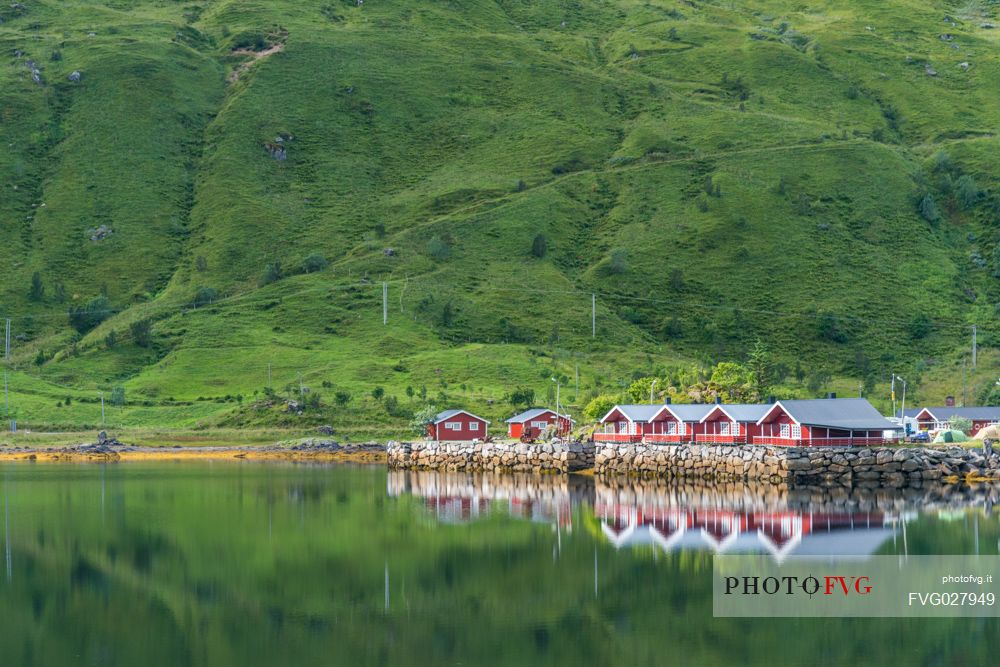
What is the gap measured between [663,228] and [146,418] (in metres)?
93.4

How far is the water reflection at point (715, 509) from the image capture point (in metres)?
48.3

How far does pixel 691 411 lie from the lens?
296ft

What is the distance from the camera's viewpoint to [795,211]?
196 meters

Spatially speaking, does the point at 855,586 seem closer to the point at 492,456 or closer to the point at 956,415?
the point at 492,456

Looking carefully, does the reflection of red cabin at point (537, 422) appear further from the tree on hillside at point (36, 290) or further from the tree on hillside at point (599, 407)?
the tree on hillside at point (36, 290)

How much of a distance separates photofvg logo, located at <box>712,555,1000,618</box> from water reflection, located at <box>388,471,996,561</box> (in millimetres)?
2096

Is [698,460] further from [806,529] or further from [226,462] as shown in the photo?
[226,462]

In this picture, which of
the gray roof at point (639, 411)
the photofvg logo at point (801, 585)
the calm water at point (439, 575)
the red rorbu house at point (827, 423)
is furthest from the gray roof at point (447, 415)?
the photofvg logo at point (801, 585)

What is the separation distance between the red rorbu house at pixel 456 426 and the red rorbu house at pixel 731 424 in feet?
91.0

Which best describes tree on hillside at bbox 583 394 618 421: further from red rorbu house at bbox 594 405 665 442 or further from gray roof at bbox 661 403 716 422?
gray roof at bbox 661 403 716 422

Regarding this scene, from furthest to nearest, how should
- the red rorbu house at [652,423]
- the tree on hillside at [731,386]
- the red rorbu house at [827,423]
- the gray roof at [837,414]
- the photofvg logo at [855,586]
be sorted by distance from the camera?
1. the tree on hillside at [731,386]
2. the red rorbu house at [652,423]
3. the red rorbu house at [827,423]
4. the gray roof at [837,414]
5. the photofvg logo at [855,586]

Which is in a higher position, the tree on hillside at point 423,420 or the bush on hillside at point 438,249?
the bush on hillside at point 438,249

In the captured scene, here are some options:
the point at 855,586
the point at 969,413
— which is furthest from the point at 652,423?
the point at 855,586

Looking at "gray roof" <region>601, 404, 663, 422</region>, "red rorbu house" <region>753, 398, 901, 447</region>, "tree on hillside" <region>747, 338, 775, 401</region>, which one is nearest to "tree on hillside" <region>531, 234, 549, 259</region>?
"tree on hillside" <region>747, 338, 775, 401</region>
